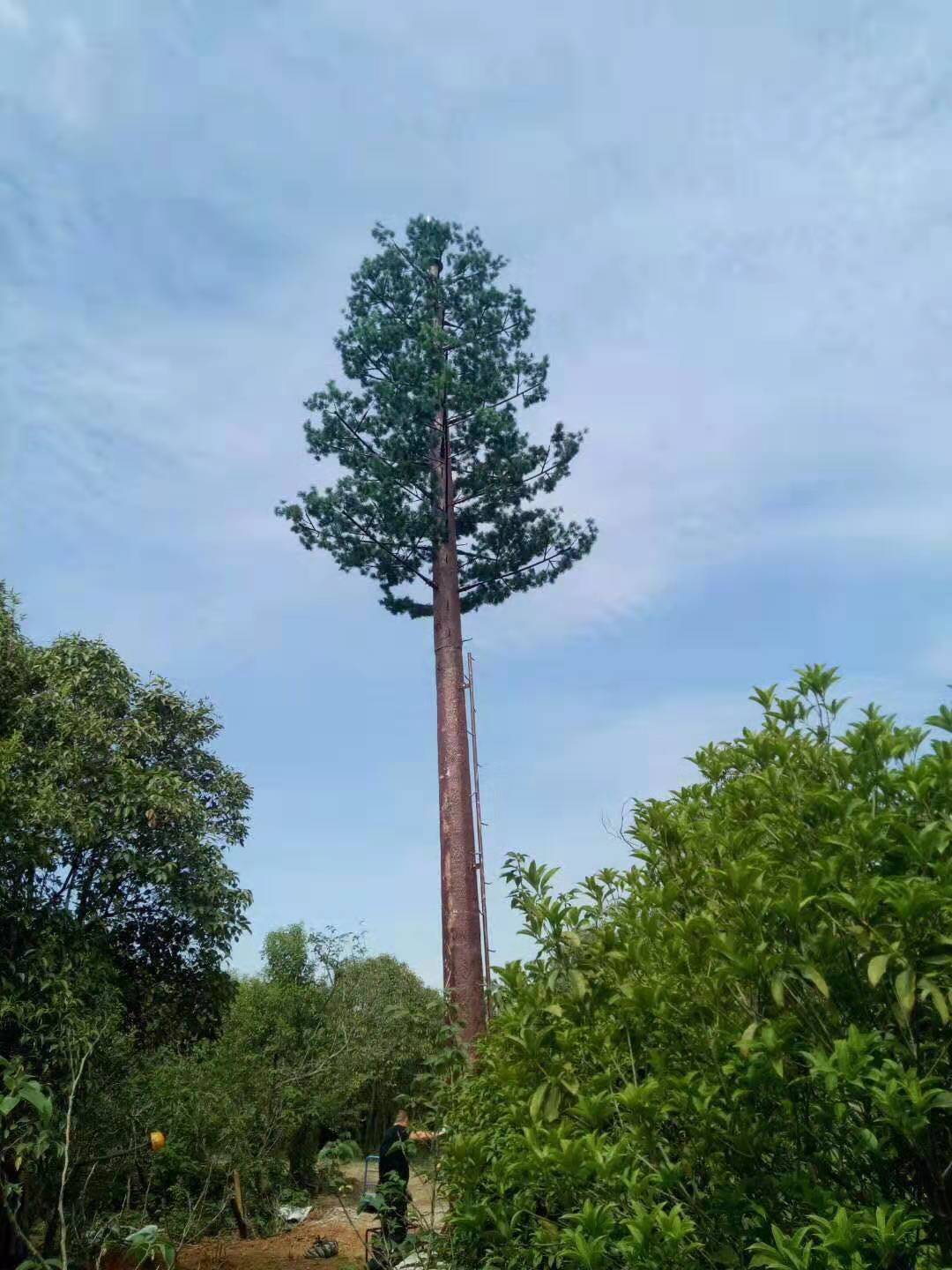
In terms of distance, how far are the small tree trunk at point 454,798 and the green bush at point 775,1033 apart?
6.66 metres

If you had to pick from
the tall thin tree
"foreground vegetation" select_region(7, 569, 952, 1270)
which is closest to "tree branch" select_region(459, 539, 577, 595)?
the tall thin tree

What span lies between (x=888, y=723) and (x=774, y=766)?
481 mm

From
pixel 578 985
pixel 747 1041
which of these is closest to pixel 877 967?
pixel 747 1041

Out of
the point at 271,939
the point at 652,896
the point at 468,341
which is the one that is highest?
the point at 468,341

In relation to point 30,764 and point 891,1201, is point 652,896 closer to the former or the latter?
point 891,1201

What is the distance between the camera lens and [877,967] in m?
2.52

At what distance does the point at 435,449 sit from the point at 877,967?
489 inches

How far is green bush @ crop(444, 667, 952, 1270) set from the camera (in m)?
2.65

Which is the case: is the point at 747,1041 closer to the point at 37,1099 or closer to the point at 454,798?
the point at 37,1099

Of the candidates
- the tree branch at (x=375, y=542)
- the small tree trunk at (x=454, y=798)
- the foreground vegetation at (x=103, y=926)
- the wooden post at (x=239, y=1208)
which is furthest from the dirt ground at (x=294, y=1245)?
the tree branch at (x=375, y=542)

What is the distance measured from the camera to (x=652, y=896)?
3576mm

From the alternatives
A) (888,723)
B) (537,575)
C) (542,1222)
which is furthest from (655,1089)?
(537,575)

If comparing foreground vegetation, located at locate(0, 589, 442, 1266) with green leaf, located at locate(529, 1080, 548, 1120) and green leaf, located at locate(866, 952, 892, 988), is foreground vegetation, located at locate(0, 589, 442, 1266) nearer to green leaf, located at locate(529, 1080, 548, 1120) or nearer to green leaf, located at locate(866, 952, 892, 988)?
green leaf, located at locate(529, 1080, 548, 1120)

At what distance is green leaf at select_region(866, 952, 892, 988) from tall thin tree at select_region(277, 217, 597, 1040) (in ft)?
34.3
